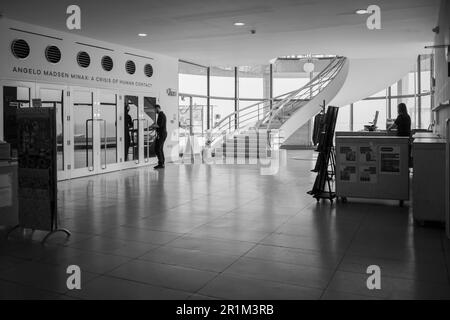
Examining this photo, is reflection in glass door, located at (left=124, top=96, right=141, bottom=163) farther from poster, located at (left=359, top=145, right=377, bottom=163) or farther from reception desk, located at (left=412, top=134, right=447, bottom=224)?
reception desk, located at (left=412, top=134, right=447, bottom=224)

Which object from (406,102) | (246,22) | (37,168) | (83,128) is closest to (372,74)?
(406,102)

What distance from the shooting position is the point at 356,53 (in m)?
13.4

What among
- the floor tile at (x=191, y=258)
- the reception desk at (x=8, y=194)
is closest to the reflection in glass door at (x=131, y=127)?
the reception desk at (x=8, y=194)

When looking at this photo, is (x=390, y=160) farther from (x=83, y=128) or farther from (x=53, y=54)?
(x=53, y=54)

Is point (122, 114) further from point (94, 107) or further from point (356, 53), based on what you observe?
point (356, 53)

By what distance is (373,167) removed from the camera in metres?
6.48

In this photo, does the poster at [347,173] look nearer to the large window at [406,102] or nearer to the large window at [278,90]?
the large window at [406,102]

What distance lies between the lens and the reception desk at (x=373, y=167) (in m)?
6.36

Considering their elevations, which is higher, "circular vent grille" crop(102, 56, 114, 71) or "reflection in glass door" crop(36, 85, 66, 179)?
"circular vent grille" crop(102, 56, 114, 71)

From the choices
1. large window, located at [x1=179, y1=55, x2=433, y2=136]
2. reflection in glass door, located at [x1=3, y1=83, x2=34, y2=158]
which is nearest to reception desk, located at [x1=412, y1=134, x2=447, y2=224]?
reflection in glass door, located at [x1=3, y1=83, x2=34, y2=158]

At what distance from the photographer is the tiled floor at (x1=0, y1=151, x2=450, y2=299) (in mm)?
3271

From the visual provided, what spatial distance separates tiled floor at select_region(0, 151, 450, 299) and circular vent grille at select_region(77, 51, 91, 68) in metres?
4.02

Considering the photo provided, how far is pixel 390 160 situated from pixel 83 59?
7.00 m
